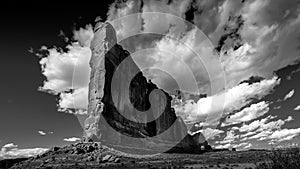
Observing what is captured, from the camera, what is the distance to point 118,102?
132 meters

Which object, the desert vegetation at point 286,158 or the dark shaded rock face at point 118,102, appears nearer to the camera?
the desert vegetation at point 286,158

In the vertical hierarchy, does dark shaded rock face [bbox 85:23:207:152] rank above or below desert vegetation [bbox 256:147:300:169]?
above

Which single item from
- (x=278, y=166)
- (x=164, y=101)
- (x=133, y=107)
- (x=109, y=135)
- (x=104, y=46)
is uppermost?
(x=104, y=46)

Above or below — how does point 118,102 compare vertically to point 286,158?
above

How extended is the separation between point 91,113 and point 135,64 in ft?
220

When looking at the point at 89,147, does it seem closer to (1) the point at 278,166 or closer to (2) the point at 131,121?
(2) the point at 131,121

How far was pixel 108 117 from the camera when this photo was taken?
116875 mm

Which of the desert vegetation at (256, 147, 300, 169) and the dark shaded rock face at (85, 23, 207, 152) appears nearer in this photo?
the desert vegetation at (256, 147, 300, 169)

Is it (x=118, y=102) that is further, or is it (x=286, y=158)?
(x=118, y=102)

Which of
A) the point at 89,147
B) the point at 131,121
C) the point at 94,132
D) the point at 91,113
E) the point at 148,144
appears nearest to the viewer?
the point at 89,147

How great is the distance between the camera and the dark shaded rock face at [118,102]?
111938 mm

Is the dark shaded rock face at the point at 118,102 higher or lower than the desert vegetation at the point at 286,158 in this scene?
higher

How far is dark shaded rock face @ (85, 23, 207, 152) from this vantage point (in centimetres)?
11194

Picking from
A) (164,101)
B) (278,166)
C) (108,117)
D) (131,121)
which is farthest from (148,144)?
(278,166)
